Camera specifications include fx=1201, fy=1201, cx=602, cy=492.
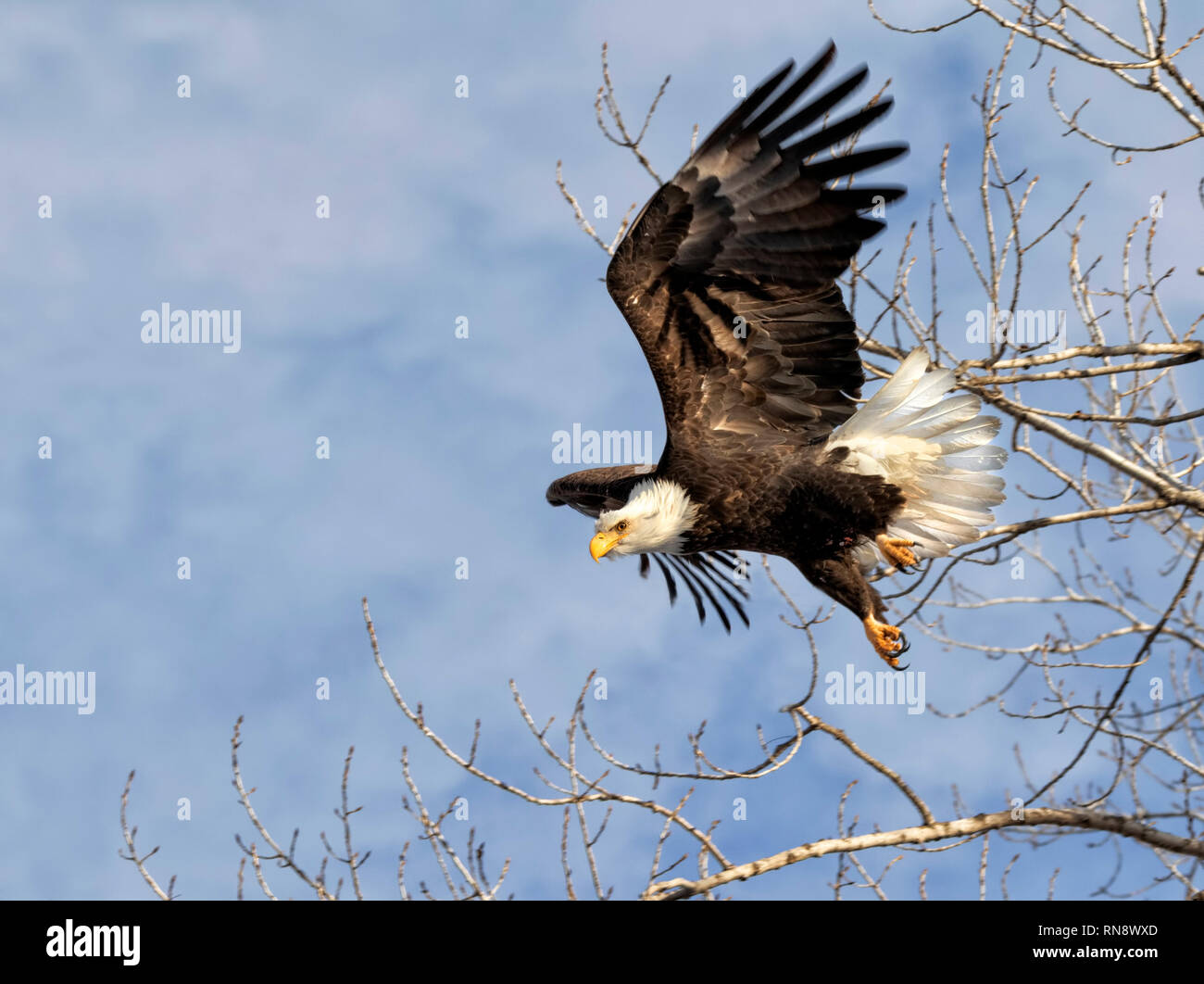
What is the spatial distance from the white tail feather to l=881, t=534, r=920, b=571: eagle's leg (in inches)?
2.8

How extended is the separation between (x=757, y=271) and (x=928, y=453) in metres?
1.53

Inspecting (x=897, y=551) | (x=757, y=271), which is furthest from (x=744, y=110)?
(x=897, y=551)

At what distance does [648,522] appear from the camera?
641 centimetres

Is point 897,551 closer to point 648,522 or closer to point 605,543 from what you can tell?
point 648,522

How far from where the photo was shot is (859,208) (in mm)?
5680

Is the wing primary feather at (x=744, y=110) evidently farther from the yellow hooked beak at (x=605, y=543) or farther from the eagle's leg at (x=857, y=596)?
the eagle's leg at (x=857, y=596)

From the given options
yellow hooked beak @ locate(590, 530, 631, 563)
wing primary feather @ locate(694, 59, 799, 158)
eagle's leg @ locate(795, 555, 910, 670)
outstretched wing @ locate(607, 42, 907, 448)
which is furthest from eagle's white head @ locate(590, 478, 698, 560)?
wing primary feather @ locate(694, 59, 799, 158)

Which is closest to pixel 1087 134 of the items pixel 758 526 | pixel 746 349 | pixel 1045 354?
pixel 1045 354

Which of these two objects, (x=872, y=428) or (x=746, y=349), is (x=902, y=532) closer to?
(x=872, y=428)

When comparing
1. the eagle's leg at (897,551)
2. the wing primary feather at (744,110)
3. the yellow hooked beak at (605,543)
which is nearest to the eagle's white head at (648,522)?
the yellow hooked beak at (605,543)

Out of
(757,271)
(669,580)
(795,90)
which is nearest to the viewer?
(795,90)

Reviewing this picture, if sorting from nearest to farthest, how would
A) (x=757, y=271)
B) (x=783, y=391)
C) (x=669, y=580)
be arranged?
(x=757, y=271)
(x=783, y=391)
(x=669, y=580)

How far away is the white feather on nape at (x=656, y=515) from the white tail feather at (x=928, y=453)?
2.86 feet

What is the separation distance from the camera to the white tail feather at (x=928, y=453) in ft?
20.9
